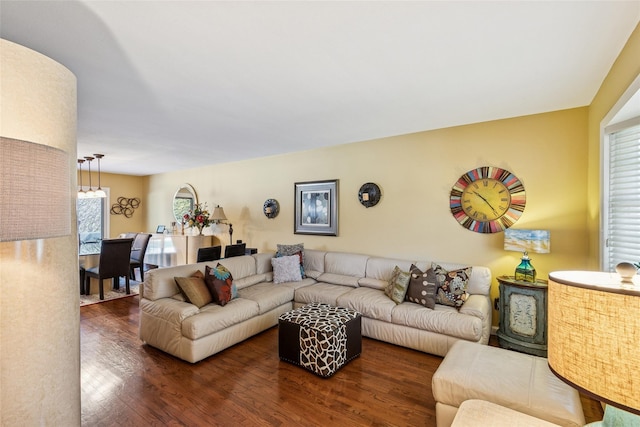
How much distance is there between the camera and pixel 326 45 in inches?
72.2

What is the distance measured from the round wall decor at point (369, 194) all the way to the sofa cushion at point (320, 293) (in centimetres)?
128

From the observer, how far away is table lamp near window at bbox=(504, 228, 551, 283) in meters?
2.82

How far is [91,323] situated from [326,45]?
4314 mm

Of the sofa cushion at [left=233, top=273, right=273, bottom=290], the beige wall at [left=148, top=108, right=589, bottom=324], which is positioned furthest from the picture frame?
the sofa cushion at [left=233, top=273, right=273, bottom=290]

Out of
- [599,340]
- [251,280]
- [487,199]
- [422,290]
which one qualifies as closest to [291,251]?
[251,280]

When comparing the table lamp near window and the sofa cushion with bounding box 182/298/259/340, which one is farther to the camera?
the table lamp near window

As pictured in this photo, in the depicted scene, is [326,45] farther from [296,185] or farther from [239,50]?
[296,185]

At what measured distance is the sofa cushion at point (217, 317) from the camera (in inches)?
106

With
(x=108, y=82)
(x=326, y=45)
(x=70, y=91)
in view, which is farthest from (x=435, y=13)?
(x=108, y=82)

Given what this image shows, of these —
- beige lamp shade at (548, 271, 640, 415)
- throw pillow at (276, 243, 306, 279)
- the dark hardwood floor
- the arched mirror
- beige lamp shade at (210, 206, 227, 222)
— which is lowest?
the dark hardwood floor

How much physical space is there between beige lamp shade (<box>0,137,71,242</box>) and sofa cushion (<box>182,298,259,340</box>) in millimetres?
2043

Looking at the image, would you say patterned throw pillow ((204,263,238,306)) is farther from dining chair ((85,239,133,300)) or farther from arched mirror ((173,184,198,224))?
arched mirror ((173,184,198,224))

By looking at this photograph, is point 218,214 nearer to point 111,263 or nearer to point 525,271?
point 111,263

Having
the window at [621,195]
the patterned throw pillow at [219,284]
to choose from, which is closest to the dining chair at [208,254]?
the patterned throw pillow at [219,284]
